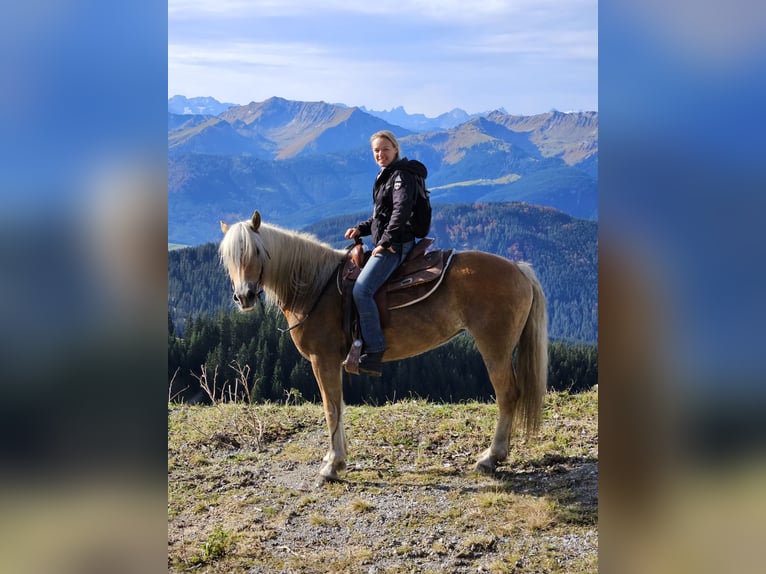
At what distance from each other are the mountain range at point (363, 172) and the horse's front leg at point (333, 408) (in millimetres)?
124469

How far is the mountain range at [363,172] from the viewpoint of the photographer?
5650 inches

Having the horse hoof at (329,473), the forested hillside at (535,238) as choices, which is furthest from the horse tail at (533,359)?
the forested hillside at (535,238)

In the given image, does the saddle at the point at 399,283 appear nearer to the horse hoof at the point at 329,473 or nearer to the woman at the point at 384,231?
the woman at the point at 384,231

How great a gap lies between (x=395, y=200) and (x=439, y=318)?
44.4 inches

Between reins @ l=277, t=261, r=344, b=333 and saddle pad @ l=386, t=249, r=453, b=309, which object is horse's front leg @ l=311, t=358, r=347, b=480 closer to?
reins @ l=277, t=261, r=344, b=333

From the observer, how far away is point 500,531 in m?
4.79

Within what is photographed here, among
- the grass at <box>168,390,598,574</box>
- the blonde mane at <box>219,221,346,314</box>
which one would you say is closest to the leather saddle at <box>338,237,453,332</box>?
the blonde mane at <box>219,221,346,314</box>

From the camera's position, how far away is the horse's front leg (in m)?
5.93

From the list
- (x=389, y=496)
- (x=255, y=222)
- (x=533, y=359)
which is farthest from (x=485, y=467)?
(x=255, y=222)

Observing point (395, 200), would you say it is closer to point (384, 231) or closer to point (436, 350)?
point (384, 231)
